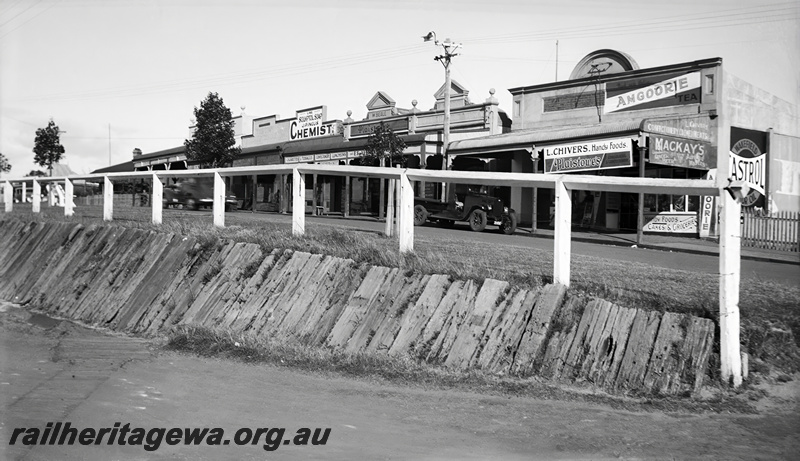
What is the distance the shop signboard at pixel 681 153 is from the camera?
64.4 ft

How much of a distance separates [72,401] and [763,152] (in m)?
24.3

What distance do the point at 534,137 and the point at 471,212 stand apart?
231 inches

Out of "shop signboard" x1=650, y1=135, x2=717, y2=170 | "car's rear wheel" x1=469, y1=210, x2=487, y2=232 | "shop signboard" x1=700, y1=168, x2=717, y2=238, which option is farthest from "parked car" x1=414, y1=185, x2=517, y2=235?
"shop signboard" x1=700, y1=168, x2=717, y2=238

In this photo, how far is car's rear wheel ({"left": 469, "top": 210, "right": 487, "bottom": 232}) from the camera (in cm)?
1894

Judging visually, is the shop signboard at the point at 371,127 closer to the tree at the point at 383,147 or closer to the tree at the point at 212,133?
the tree at the point at 383,147

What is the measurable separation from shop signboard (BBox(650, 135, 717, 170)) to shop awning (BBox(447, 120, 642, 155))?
84 cm

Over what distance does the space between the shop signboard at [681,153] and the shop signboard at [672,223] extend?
168 centimetres

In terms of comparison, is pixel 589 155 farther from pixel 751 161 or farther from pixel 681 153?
pixel 751 161

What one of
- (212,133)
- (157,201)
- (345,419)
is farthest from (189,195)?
(212,133)

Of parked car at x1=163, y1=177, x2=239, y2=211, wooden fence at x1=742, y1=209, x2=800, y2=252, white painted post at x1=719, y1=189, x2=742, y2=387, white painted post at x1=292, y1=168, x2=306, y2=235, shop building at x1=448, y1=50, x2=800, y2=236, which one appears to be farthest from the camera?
shop building at x1=448, y1=50, x2=800, y2=236

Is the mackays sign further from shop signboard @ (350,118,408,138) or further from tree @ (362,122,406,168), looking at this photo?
shop signboard @ (350,118,408,138)

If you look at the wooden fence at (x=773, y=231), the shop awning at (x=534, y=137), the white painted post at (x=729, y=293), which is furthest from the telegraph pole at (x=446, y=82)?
the white painted post at (x=729, y=293)

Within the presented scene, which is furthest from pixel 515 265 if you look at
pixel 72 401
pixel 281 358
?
pixel 72 401

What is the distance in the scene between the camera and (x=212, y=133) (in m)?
36.9
